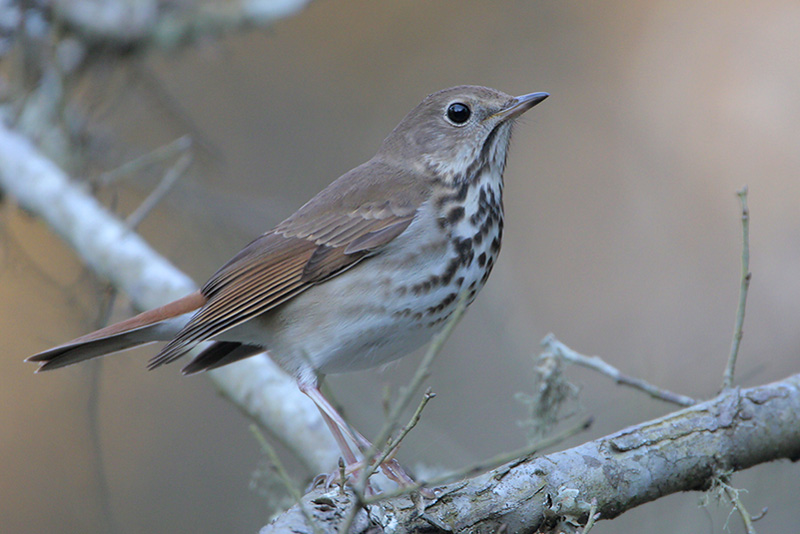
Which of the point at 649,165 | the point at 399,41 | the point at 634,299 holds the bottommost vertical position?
the point at 634,299

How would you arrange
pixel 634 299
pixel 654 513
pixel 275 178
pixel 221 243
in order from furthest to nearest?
pixel 275 178, pixel 634 299, pixel 221 243, pixel 654 513

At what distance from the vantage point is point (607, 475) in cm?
227

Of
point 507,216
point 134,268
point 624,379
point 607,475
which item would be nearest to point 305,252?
point 134,268

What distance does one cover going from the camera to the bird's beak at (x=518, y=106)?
10.5 ft

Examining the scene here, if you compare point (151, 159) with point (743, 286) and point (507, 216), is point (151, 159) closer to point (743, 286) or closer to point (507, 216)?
point (743, 286)

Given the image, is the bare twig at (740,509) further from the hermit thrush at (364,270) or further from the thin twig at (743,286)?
the hermit thrush at (364,270)

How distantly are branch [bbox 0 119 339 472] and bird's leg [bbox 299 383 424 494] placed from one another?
0.17m

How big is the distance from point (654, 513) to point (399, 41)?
6189 mm

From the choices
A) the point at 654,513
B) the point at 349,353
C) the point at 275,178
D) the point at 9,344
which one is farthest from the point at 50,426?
the point at 654,513

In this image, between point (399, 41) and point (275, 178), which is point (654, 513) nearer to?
point (275, 178)

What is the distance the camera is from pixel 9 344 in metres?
6.59

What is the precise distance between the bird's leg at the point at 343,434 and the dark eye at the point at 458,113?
1.24m

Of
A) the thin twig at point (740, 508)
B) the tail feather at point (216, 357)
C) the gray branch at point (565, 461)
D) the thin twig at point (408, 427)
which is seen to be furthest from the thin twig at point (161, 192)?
the thin twig at point (740, 508)

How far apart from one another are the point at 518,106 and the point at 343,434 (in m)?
1.46
